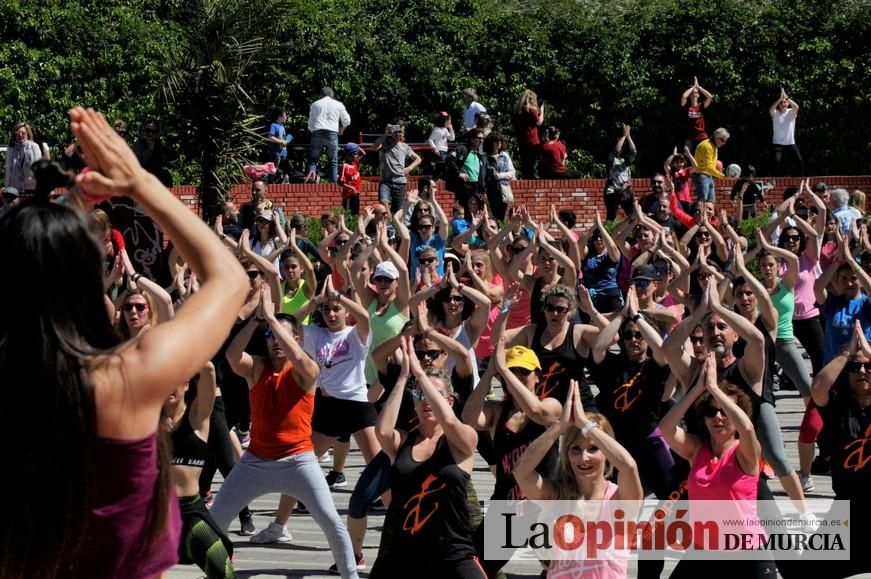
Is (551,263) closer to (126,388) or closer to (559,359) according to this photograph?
(559,359)

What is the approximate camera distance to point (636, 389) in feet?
29.0

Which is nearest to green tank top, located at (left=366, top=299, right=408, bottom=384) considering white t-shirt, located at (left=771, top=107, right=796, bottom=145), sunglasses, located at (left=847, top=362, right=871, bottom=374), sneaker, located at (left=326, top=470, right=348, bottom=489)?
sneaker, located at (left=326, top=470, right=348, bottom=489)

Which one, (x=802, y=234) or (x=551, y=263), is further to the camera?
(x=802, y=234)

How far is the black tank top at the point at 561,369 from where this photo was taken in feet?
29.8

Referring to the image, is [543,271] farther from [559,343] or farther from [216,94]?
[216,94]

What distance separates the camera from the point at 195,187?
20094 mm

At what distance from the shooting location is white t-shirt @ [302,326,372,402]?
1020 cm

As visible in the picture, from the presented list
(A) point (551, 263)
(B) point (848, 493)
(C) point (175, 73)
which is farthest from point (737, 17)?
(B) point (848, 493)

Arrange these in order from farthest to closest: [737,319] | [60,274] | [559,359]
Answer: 1. [559,359]
2. [737,319]
3. [60,274]

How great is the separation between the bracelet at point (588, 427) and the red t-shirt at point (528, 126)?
15.4 meters

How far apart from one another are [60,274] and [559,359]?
7.23 metres

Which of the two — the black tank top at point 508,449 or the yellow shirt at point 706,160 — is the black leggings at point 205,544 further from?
the yellow shirt at point 706,160

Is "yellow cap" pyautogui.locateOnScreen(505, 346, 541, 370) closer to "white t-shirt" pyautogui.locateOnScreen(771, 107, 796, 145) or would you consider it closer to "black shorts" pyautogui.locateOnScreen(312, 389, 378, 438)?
"black shorts" pyautogui.locateOnScreen(312, 389, 378, 438)

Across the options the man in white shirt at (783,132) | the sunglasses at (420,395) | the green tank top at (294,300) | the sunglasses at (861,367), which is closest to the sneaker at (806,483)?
the sunglasses at (861,367)
